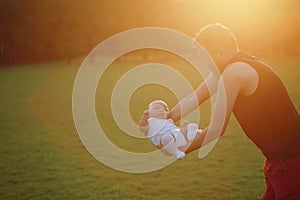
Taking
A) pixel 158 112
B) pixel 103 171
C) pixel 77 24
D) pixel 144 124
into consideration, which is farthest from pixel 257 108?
pixel 77 24

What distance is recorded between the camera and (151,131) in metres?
3.67

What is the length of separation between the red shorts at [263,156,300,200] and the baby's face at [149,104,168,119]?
2.84 feet

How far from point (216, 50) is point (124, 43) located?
51286mm

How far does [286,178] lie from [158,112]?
3.37ft

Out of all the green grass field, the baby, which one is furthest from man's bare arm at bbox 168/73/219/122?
the green grass field

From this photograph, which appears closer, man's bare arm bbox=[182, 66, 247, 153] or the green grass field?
man's bare arm bbox=[182, 66, 247, 153]

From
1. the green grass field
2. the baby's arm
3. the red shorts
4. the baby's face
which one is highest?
the baby's face

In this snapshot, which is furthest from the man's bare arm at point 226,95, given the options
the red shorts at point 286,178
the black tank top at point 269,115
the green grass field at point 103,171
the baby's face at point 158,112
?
the green grass field at point 103,171

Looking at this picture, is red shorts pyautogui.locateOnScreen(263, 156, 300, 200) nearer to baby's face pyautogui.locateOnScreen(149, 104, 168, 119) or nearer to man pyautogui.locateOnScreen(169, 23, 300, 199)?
man pyautogui.locateOnScreen(169, 23, 300, 199)

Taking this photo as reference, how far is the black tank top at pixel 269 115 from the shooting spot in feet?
10.6

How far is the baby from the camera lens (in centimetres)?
353

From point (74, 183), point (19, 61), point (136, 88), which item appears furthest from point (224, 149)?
point (19, 61)

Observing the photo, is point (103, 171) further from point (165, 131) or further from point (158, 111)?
point (165, 131)

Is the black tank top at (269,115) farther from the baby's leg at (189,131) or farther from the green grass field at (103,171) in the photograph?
the green grass field at (103,171)
